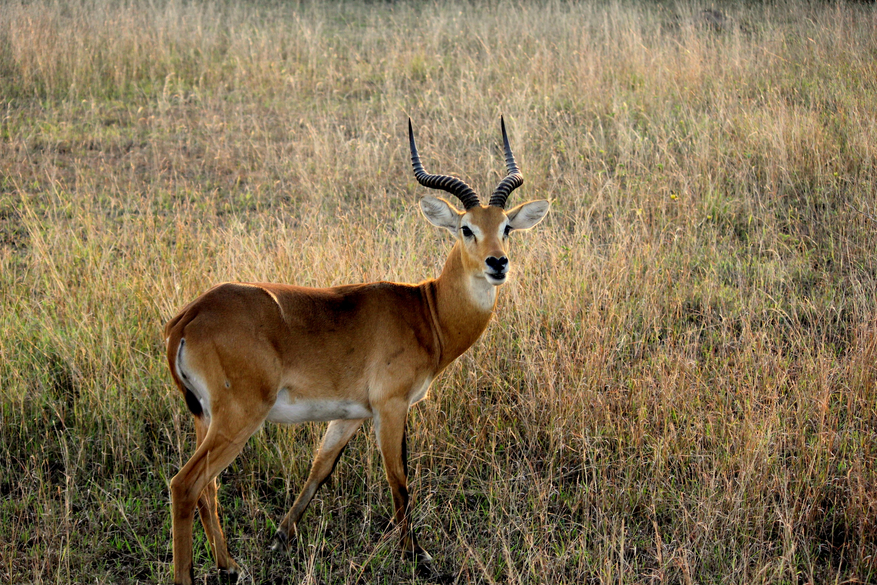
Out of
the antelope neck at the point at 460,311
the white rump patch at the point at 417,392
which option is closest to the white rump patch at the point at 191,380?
the white rump patch at the point at 417,392

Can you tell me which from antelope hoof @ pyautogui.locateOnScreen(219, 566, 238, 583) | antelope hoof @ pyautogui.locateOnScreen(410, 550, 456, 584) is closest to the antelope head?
antelope hoof @ pyautogui.locateOnScreen(410, 550, 456, 584)

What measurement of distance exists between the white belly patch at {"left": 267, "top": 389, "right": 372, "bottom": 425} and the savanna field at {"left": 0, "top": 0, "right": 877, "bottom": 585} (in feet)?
1.96

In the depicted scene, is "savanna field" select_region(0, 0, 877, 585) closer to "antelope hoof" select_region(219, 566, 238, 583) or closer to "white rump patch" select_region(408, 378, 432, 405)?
"antelope hoof" select_region(219, 566, 238, 583)

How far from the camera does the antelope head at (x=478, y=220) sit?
411 cm

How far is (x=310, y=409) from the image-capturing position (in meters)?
3.94

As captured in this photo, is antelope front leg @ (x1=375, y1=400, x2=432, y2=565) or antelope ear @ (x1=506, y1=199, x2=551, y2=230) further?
antelope ear @ (x1=506, y1=199, x2=551, y2=230)

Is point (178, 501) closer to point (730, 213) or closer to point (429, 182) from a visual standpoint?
point (429, 182)

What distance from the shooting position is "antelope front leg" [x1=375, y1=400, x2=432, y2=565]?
3996 millimetres

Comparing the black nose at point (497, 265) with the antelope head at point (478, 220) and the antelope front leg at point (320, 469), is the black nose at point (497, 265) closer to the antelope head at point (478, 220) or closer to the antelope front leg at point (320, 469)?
the antelope head at point (478, 220)

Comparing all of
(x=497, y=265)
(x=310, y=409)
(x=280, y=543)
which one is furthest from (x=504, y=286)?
(x=280, y=543)

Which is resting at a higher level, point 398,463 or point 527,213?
point 527,213

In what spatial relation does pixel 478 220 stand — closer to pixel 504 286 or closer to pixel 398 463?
pixel 398 463

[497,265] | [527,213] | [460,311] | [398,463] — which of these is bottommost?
[398,463]

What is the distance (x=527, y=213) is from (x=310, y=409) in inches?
70.2
